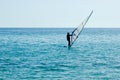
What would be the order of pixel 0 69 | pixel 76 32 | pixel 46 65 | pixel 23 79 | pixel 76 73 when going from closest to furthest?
1. pixel 23 79
2. pixel 76 73
3. pixel 0 69
4. pixel 46 65
5. pixel 76 32

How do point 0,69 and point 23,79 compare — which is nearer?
point 23,79

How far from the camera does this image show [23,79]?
104ft

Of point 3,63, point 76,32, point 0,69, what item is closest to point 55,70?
point 0,69

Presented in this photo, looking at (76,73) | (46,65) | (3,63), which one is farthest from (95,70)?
(3,63)

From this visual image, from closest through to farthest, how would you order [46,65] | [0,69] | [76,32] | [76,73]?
[76,73] → [0,69] → [46,65] → [76,32]

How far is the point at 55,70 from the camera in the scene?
3675 centimetres

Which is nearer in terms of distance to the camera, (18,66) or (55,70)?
(55,70)

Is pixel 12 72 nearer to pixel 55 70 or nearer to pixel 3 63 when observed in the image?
pixel 55 70

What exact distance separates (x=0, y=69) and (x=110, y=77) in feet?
33.4

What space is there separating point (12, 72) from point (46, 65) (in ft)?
18.9

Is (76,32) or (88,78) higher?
(76,32)

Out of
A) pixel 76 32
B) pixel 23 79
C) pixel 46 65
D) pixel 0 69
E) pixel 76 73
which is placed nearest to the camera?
pixel 23 79

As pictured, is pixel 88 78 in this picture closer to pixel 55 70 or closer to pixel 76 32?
pixel 55 70

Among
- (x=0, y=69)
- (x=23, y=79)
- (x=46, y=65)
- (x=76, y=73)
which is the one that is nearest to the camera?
(x=23, y=79)
